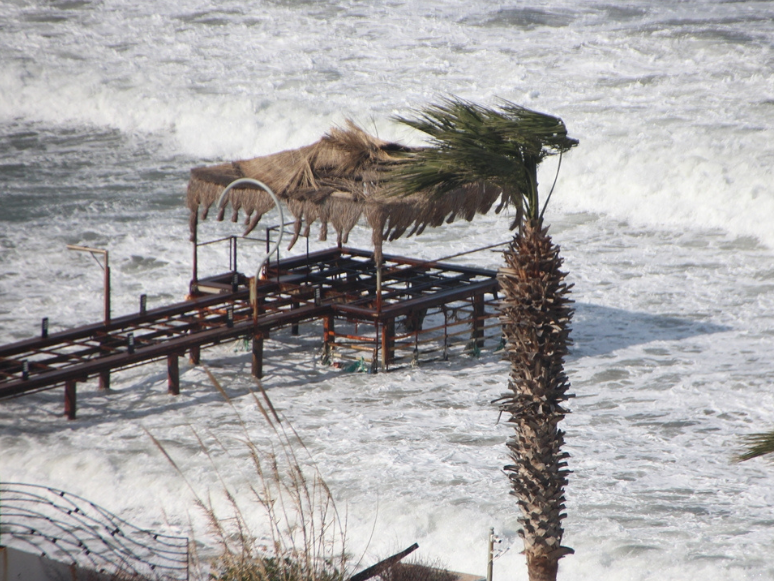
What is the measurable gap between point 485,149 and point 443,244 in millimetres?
14896

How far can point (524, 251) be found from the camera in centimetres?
659

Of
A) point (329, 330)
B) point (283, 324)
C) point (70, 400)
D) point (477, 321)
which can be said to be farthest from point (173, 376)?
point (477, 321)

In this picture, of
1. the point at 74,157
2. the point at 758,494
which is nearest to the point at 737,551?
the point at 758,494

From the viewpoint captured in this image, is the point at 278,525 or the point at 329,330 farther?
the point at 329,330

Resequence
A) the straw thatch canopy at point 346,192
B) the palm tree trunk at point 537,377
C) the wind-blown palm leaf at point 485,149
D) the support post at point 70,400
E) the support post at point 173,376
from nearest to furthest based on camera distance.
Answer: the wind-blown palm leaf at point 485,149 → the palm tree trunk at point 537,377 → the support post at point 70,400 → the straw thatch canopy at point 346,192 → the support post at point 173,376

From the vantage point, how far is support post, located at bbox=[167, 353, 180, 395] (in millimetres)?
12711

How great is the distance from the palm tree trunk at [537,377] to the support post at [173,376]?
6.54m

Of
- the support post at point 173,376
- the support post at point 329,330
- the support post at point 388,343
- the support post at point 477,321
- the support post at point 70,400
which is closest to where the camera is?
the support post at point 70,400

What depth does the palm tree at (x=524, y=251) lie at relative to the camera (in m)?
6.50

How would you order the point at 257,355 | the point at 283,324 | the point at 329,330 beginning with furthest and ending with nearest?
the point at 329,330 < the point at 257,355 < the point at 283,324

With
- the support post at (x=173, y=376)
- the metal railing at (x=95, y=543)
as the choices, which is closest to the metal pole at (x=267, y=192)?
the support post at (x=173, y=376)

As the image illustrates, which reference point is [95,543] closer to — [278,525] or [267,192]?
[278,525]

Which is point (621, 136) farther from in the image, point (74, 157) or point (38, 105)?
point (38, 105)

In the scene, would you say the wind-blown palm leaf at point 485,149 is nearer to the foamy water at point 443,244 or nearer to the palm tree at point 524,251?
the palm tree at point 524,251
